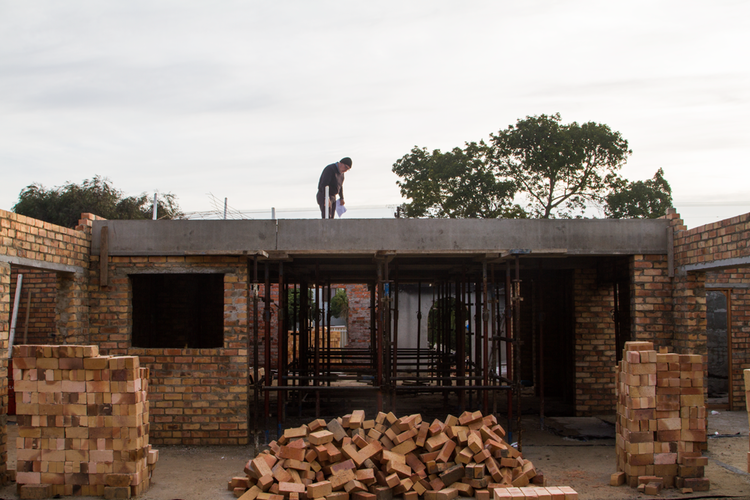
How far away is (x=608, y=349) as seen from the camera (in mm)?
10234

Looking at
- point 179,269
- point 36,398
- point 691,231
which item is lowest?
point 36,398

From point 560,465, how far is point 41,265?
654cm

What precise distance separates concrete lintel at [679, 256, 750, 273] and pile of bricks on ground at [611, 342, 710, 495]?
130 centimetres

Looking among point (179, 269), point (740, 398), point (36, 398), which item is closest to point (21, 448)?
point (36, 398)

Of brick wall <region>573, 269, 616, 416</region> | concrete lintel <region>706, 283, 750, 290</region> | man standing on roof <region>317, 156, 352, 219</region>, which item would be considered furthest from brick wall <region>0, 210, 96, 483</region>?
concrete lintel <region>706, 283, 750, 290</region>

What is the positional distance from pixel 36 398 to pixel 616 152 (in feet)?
79.0

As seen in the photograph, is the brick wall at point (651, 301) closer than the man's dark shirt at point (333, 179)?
Yes

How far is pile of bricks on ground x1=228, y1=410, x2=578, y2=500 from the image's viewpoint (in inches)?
241

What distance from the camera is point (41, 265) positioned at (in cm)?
702

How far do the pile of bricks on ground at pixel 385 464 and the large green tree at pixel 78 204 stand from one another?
2050cm

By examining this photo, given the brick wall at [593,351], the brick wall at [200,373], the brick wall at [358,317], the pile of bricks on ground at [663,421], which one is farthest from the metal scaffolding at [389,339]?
the brick wall at [358,317]

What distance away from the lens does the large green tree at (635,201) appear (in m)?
24.8

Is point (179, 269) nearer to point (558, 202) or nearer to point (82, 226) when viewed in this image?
point (82, 226)

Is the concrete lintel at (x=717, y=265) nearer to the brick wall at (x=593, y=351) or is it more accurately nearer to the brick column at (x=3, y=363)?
the brick wall at (x=593, y=351)
